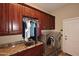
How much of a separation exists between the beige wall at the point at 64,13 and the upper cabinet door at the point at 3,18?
75cm

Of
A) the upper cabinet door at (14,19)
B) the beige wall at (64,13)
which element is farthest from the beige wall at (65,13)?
the upper cabinet door at (14,19)

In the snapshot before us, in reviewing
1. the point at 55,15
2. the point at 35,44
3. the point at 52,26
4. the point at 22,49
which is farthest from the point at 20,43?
the point at 55,15

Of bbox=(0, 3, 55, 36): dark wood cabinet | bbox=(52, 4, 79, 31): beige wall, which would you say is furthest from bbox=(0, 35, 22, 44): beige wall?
bbox=(52, 4, 79, 31): beige wall

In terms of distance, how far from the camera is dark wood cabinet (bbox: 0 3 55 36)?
1708 millimetres

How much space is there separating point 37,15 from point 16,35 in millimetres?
477

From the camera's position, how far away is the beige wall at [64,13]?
4.88 ft

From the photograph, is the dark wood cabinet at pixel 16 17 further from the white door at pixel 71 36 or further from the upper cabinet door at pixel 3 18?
the white door at pixel 71 36

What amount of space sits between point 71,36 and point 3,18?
1044 mm

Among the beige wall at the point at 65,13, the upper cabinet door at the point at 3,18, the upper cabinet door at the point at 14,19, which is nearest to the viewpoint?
the beige wall at the point at 65,13

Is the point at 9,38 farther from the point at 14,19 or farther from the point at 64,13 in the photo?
the point at 64,13

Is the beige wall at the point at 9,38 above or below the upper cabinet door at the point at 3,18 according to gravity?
below

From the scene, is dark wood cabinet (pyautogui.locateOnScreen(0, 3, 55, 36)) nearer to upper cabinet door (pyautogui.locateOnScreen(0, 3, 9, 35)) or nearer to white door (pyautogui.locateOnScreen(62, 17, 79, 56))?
upper cabinet door (pyautogui.locateOnScreen(0, 3, 9, 35))

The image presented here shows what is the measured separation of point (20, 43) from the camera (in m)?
1.75

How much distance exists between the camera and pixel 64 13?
5.16 ft
